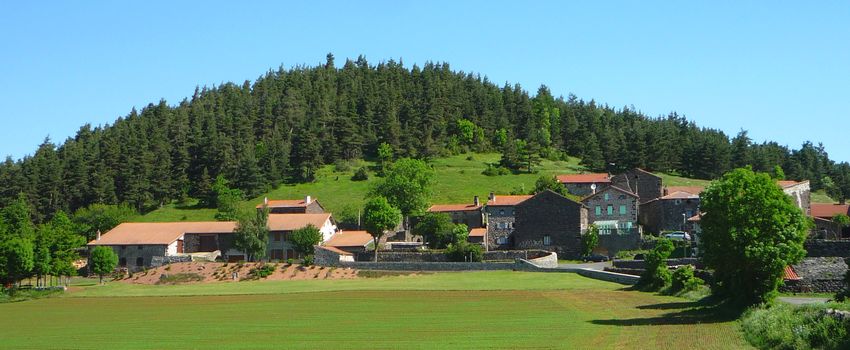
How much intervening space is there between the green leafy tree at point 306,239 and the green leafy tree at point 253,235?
133 inches

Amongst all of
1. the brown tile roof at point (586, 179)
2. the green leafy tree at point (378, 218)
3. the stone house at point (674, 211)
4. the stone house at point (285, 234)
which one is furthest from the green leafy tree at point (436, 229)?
the brown tile roof at point (586, 179)

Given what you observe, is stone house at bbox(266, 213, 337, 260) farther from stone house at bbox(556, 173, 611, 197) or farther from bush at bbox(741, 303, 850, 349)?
bush at bbox(741, 303, 850, 349)

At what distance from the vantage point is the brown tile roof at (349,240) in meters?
92.2

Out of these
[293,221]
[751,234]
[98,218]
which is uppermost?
[98,218]

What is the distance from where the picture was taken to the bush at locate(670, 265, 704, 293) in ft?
172

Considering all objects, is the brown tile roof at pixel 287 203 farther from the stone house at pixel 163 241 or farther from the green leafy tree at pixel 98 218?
the green leafy tree at pixel 98 218

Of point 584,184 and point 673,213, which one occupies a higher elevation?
point 584,184

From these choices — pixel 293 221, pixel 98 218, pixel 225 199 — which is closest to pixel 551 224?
pixel 293 221

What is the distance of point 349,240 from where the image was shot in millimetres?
94688

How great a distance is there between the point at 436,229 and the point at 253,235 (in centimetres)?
2121

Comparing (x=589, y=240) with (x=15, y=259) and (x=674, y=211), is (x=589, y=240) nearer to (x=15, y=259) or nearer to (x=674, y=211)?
(x=674, y=211)

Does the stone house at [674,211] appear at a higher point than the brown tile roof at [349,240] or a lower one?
higher

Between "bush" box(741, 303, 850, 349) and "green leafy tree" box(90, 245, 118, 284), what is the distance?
68667mm

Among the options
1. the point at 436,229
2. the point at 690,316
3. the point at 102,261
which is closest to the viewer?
the point at 690,316
